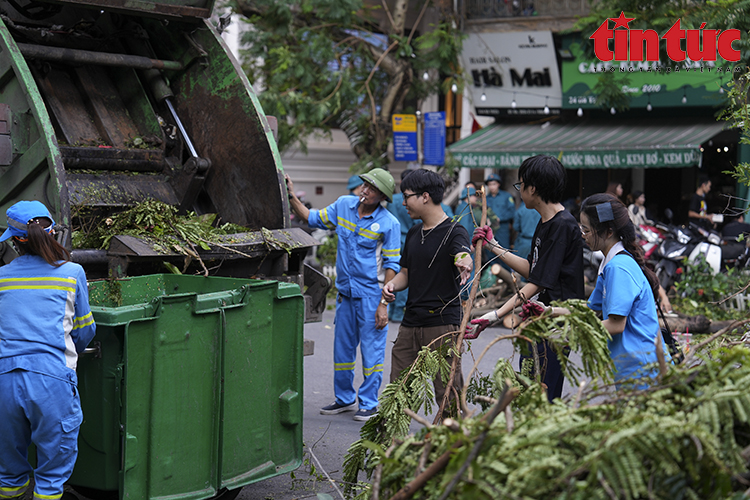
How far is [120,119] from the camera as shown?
5203mm

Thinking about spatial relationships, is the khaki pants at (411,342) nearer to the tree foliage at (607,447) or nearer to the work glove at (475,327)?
the work glove at (475,327)

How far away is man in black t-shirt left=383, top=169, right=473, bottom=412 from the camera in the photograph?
4.37m

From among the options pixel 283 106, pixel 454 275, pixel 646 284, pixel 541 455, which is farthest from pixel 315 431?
pixel 283 106

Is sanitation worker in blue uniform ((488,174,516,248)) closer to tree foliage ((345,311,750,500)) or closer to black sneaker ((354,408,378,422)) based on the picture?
black sneaker ((354,408,378,422))

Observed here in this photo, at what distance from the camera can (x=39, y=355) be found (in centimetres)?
296

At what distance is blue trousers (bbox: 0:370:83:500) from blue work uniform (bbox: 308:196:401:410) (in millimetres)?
2683

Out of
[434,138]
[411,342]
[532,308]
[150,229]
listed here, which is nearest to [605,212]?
[532,308]

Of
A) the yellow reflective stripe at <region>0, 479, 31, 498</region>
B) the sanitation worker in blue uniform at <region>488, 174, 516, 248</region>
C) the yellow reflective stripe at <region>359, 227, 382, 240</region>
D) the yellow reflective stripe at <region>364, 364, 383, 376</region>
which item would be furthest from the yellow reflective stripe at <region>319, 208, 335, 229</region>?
the sanitation worker in blue uniform at <region>488, 174, 516, 248</region>

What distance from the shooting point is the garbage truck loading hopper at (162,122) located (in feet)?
14.9

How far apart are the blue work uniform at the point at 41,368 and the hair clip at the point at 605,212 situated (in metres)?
2.03

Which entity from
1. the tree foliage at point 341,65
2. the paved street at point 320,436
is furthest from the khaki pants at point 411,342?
the tree foliage at point 341,65

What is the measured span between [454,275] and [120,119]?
249cm

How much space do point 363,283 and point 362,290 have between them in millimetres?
51

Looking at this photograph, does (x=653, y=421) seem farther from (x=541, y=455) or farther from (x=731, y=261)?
(x=731, y=261)
